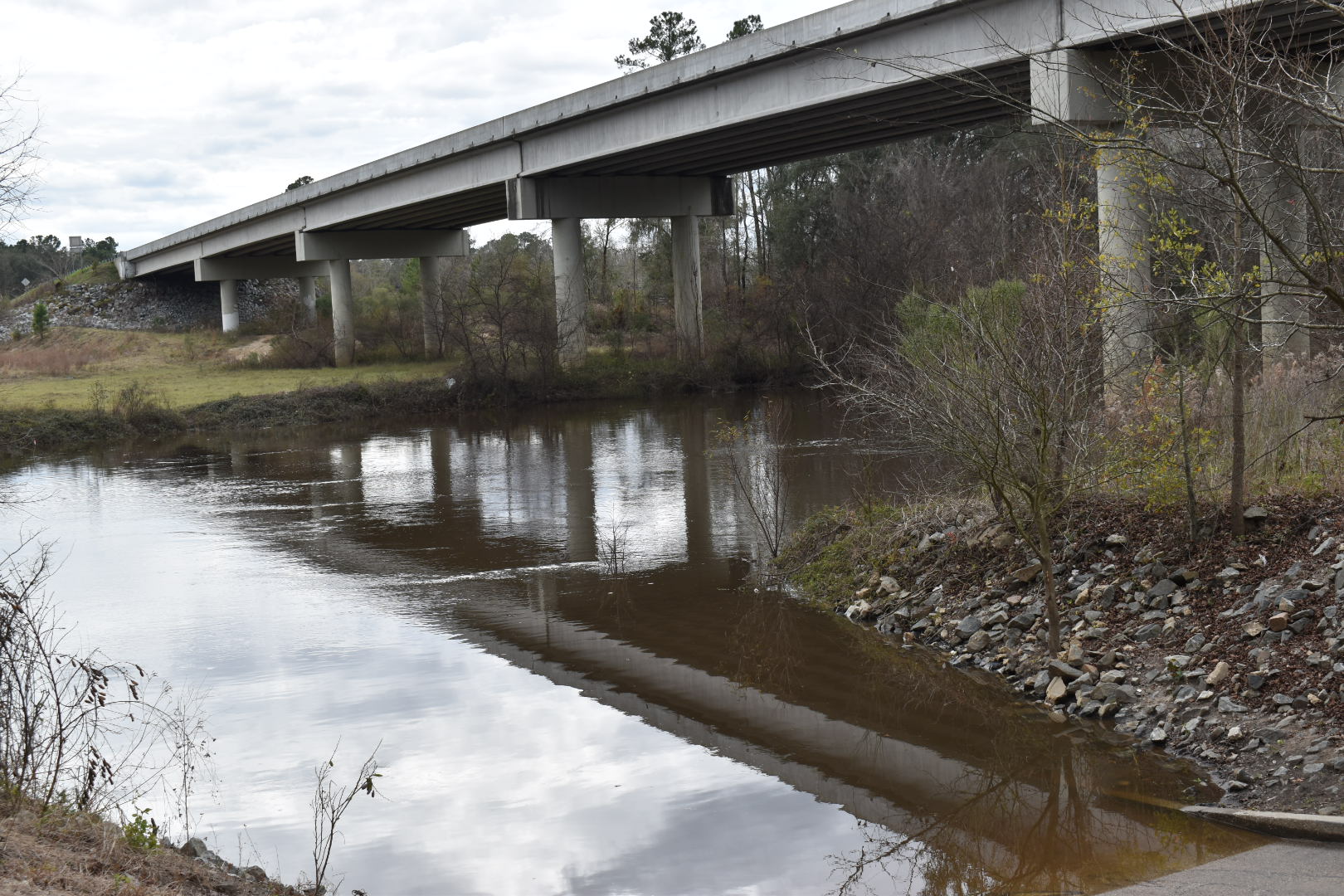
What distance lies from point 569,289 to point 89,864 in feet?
133

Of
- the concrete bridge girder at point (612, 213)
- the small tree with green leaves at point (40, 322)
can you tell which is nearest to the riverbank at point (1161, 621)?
the concrete bridge girder at point (612, 213)

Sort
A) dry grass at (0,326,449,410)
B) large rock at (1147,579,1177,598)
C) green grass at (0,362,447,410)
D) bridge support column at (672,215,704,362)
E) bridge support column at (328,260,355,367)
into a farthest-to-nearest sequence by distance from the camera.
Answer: bridge support column at (328,260,355,367) < bridge support column at (672,215,704,362) < dry grass at (0,326,449,410) < green grass at (0,362,447,410) < large rock at (1147,579,1177,598)

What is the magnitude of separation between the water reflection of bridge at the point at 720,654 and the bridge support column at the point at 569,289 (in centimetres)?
2000

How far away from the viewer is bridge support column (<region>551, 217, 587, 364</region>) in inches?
1778

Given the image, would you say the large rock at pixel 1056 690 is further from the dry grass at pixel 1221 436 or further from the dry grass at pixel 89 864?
the dry grass at pixel 89 864

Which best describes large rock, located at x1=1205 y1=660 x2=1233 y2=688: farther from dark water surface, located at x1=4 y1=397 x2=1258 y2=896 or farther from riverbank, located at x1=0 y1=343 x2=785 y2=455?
riverbank, located at x1=0 y1=343 x2=785 y2=455

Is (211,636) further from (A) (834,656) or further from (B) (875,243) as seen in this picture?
(B) (875,243)

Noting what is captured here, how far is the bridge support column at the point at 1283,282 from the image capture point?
6.74 m

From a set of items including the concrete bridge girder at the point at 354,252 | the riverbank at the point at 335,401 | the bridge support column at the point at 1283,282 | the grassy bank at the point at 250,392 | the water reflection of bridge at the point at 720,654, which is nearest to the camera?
the bridge support column at the point at 1283,282

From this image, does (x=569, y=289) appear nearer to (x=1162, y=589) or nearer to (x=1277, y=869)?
(x=1162, y=589)

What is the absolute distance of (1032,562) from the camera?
458 inches

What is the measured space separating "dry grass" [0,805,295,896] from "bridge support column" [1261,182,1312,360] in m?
6.20

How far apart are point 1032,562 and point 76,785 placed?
8411 millimetres

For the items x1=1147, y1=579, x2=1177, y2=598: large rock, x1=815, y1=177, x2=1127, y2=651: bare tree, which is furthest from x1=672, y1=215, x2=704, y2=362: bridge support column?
x1=1147, y1=579, x2=1177, y2=598: large rock
